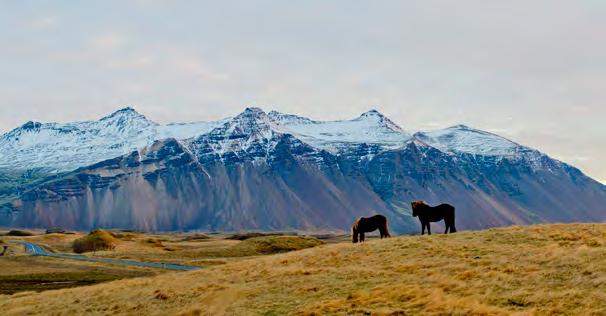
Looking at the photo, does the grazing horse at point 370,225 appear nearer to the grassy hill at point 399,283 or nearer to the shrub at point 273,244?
the grassy hill at point 399,283

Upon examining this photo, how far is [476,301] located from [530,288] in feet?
11.8

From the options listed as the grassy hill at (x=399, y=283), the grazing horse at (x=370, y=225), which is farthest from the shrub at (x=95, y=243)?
the grazing horse at (x=370, y=225)

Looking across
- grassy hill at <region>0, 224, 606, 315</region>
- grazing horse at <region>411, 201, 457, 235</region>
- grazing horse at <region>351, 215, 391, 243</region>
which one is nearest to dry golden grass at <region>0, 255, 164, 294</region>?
grassy hill at <region>0, 224, 606, 315</region>

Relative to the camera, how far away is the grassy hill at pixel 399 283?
27203 millimetres

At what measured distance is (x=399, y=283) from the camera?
32531 mm

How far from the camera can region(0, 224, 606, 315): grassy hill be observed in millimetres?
27203

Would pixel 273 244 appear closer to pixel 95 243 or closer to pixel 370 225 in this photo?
pixel 95 243

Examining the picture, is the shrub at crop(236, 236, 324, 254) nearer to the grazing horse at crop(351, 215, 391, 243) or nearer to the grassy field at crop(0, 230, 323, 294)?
the grassy field at crop(0, 230, 323, 294)

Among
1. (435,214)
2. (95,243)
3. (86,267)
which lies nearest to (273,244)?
(95,243)

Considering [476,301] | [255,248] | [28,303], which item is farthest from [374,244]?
[255,248]

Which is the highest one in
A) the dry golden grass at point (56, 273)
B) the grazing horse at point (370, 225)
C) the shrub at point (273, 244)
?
the grazing horse at point (370, 225)

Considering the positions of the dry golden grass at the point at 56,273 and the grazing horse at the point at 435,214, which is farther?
the dry golden grass at the point at 56,273

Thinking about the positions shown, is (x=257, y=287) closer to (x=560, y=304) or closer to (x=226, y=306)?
(x=226, y=306)

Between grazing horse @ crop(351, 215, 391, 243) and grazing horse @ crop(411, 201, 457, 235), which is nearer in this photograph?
grazing horse @ crop(411, 201, 457, 235)
